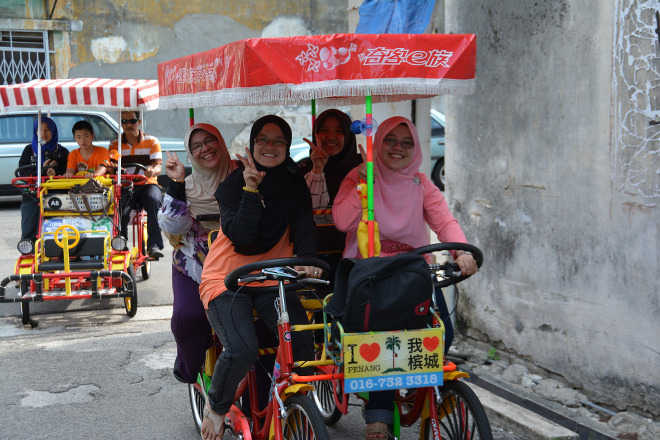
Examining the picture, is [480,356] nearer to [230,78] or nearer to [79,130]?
[230,78]

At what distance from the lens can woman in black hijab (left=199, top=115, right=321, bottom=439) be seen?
3641 mm

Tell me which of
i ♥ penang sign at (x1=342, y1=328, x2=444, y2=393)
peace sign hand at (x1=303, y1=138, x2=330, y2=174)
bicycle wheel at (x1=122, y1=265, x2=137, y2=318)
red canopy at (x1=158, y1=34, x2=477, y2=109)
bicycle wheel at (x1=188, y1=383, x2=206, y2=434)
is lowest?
bicycle wheel at (x1=188, y1=383, x2=206, y2=434)

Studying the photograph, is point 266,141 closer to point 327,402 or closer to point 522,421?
point 327,402

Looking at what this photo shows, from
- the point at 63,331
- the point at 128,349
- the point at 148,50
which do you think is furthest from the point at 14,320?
the point at 148,50

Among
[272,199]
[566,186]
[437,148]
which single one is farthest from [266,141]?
[437,148]

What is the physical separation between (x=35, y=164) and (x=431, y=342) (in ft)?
20.9

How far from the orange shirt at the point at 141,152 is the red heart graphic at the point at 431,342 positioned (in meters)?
6.06

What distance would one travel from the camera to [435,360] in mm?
3189

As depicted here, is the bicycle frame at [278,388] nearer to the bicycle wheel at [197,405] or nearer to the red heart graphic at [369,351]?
the red heart graphic at [369,351]

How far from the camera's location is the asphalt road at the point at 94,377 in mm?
4812

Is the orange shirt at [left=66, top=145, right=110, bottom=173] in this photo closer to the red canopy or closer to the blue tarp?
the blue tarp

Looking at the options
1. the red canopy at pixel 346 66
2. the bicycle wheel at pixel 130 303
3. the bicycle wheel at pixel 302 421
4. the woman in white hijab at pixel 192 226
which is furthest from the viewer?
the bicycle wheel at pixel 130 303

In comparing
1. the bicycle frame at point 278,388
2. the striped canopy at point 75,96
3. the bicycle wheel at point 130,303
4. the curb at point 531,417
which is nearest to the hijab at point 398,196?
the bicycle frame at point 278,388

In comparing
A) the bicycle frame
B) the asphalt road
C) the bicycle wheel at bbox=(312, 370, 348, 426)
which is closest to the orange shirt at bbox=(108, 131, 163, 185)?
the asphalt road
